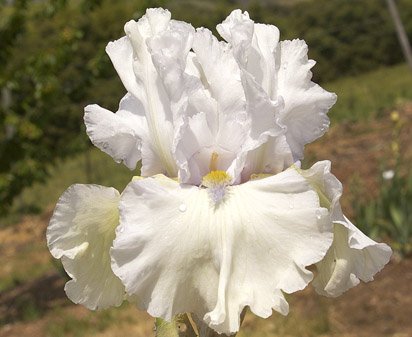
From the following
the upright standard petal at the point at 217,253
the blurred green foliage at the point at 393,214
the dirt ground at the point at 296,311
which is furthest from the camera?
the blurred green foliage at the point at 393,214

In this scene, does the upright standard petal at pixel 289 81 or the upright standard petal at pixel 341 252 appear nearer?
the upright standard petal at pixel 341 252

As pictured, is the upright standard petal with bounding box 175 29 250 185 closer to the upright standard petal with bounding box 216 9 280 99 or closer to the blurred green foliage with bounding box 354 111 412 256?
the upright standard petal with bounding box 216 9 280 99

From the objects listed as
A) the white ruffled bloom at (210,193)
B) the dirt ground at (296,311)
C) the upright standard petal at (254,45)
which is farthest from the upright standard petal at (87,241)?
the dirt ground at (296,311)

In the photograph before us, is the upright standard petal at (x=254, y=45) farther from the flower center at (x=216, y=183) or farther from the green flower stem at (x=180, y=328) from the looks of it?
the green flower stem at (x=180, y=328)

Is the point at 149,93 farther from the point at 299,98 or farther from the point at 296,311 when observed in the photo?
the point at 296,311

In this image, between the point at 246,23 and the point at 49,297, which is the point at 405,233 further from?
the point at 246,23

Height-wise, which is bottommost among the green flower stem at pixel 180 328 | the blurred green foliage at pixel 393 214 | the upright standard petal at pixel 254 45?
the blurred green foliage at pixel 393 214

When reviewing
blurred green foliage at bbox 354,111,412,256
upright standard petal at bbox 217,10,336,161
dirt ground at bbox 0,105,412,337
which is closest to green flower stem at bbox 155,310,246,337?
upright standard petal at bbox 217,10,336,161
